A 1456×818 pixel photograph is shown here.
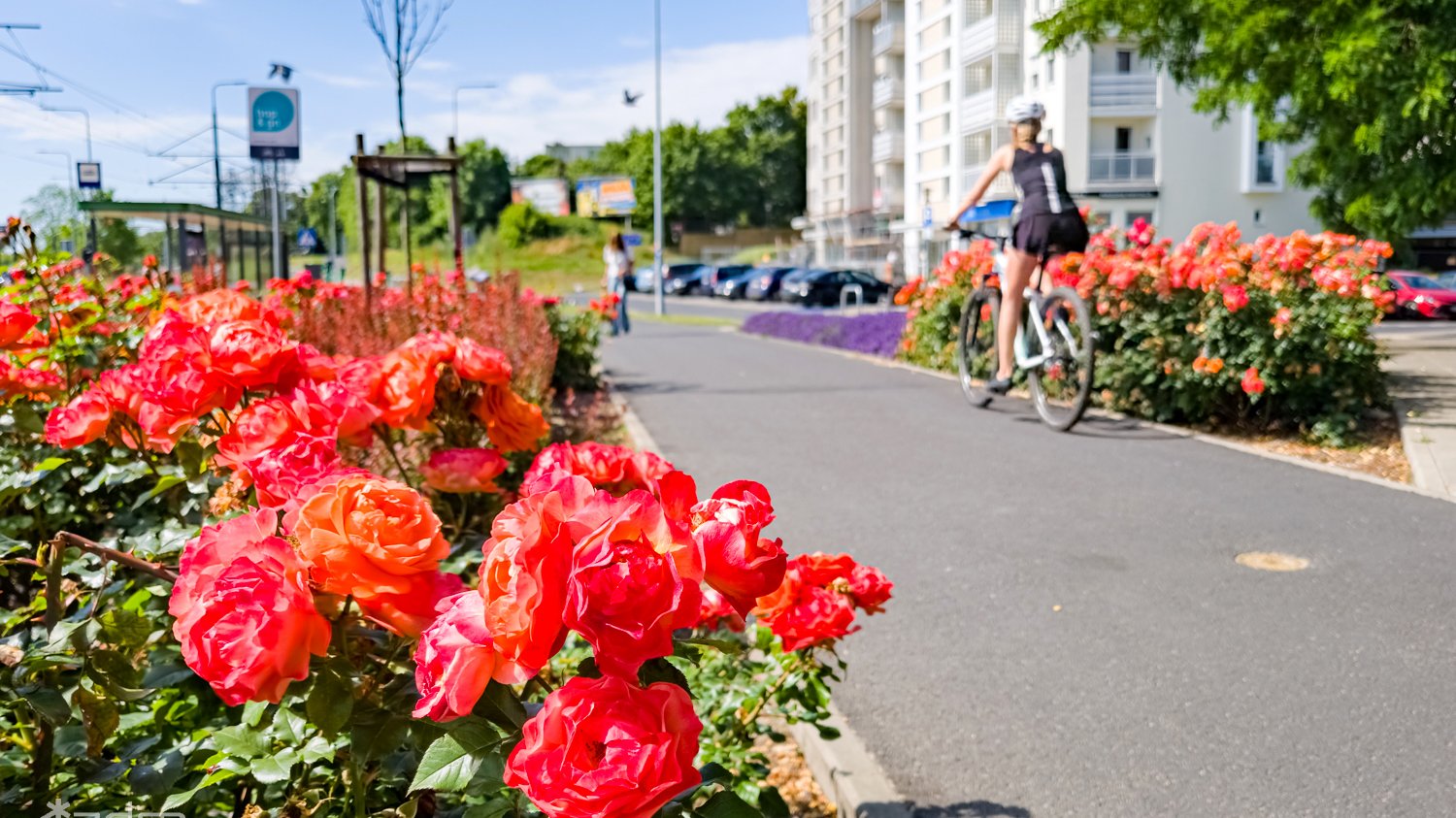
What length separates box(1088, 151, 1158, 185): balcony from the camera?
2041 inches

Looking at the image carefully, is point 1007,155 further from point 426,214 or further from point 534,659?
point 426,214

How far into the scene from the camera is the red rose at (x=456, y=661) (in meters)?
1.34

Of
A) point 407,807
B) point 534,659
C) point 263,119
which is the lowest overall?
point 407,807

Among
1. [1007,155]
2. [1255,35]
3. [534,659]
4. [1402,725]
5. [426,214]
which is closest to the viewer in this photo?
[534,659]

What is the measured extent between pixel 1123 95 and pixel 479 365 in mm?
52716

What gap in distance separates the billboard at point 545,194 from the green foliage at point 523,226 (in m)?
13.3

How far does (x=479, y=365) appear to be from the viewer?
250cm

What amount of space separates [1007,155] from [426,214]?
391 feet

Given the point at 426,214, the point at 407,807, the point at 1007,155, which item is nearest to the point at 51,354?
the point at 407,807

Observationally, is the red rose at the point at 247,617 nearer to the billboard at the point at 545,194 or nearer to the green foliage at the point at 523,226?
the green foliage at the point at 523,226

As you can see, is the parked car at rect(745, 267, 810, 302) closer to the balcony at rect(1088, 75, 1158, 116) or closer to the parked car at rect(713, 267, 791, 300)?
the parked car at rect(713, 267, 791, 300)

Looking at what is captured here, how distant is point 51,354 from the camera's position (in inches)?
133

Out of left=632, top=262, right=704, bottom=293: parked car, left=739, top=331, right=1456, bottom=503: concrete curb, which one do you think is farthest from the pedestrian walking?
left=632, top=262, right=704, bottom=293: parked car

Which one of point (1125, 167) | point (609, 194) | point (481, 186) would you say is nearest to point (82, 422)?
point (1125, 167)
